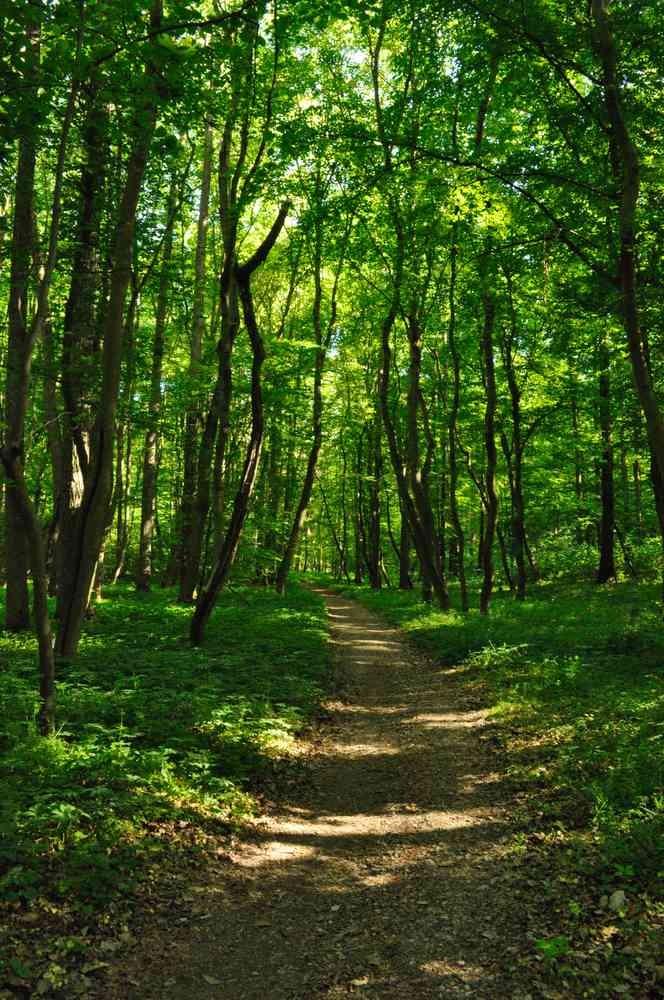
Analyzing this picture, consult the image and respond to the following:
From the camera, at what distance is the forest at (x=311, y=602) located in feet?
13.9

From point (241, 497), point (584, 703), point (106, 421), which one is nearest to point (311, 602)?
point (241, 497)

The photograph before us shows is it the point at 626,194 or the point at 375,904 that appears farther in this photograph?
the point at 626,194

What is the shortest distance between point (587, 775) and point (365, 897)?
2658mm

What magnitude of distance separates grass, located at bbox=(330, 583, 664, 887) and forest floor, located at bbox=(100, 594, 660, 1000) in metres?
0.50

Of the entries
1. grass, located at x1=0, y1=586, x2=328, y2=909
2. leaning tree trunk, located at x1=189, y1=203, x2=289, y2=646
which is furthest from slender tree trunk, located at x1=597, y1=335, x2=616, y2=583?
grass, located at x1=0, y1=586, x2=328, y2=909

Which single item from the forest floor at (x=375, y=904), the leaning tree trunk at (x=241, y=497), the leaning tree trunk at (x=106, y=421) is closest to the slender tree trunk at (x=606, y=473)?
the leaning tree trunk at (x=241, y=497)

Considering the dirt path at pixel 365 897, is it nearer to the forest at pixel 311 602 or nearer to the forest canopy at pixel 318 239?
the forest at pixel 311 602

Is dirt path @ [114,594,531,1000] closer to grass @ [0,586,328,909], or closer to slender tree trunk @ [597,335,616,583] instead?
grass @ [0,586,328,909]

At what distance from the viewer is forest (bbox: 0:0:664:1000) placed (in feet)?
13.9

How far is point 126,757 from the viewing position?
5.96m

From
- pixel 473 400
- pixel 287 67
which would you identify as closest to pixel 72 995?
pixel 287 67

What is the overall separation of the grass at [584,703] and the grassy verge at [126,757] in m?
2.92

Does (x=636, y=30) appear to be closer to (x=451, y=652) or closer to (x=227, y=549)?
(x=227, y=549)

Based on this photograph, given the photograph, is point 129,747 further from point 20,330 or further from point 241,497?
point 20,330
